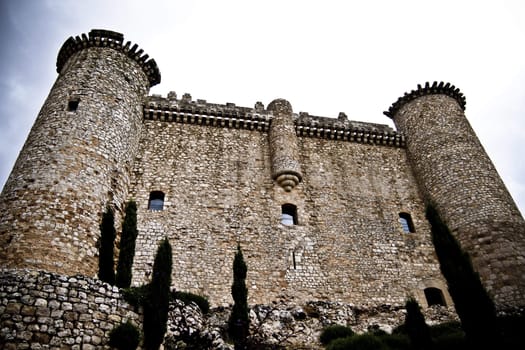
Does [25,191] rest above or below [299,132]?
below

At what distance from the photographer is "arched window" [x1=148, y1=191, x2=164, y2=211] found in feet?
54.7

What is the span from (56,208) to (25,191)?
122 centimetres

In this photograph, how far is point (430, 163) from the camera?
19438mm

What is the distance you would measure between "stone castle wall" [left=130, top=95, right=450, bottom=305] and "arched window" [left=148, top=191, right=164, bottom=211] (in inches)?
9.3

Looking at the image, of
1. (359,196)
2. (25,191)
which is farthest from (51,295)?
(359,196)

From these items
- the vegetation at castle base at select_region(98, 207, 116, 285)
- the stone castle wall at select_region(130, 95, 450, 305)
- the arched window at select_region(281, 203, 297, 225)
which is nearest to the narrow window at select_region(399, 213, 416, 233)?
the stone castle wall at select_region(130, 95, 450, 305)

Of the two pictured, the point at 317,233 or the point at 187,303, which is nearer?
the point at 187,303

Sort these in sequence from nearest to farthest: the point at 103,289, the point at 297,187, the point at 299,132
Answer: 1. the point at 103,289
2. the point at 297,187
3. the point at 299,132

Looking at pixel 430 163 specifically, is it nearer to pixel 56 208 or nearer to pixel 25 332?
pixel 56 208

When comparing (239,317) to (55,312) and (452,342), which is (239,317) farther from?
(452,342)

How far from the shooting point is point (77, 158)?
14312 mm

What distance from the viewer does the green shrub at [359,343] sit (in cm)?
1093

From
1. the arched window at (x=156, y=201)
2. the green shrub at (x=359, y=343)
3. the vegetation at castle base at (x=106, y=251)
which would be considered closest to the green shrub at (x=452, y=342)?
Answer: the green shrub at (x=359, y=343)

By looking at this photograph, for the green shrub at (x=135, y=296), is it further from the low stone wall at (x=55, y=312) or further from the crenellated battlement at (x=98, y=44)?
the crenellated battlement at (x=98, y=44)
